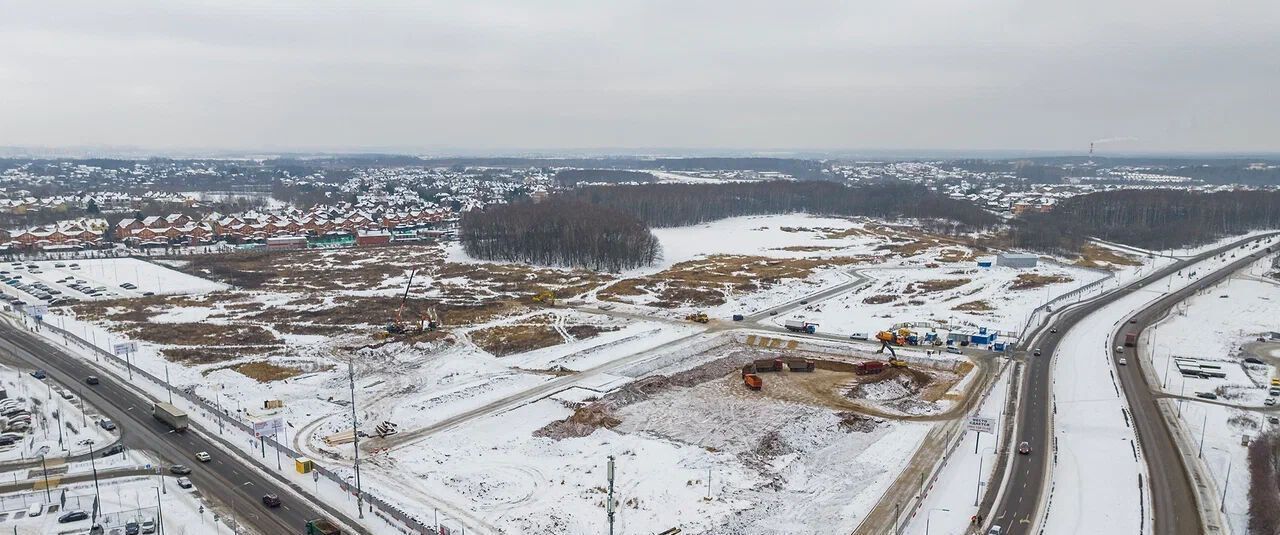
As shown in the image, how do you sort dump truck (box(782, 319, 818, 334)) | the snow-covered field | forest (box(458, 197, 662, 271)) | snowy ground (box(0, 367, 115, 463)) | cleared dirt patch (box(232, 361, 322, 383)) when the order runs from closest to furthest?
the snow-covered field
snowy ground (box(0, 367, 115, 463))
cleared dirt patch (box(232, 361, 322, 383))
dump truck (box(782, 319, 818, 334))
forest (box(458, 197, 662, 271))

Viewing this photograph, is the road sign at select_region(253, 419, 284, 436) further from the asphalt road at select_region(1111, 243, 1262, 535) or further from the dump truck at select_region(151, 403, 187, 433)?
the asphalt road at select_region(1111, 243, 1262, 535)

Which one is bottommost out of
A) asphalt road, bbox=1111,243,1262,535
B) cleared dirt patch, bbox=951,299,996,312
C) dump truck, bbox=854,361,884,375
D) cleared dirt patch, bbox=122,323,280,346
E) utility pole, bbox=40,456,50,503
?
cleared dirt patch, bbox=122,323,280,346

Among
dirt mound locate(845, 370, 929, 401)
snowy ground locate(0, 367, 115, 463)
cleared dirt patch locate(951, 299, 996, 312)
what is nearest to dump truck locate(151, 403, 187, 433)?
snowy ground locate(0, 367, 115, 463)

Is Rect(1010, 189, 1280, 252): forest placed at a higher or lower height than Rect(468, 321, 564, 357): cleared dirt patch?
higher

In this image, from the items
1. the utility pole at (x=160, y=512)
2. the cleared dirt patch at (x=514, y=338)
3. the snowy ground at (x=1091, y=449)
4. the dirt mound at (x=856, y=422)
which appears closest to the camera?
the utility pole at (x=160, y=512)

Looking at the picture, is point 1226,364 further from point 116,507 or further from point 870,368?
point 116,507

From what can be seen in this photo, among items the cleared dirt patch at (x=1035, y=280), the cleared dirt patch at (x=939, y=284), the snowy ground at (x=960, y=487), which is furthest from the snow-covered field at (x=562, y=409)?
the snowy ground at (x=960, y=487)

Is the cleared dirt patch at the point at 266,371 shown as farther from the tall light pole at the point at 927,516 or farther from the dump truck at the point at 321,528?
the tall light pole at the point at 927,516
